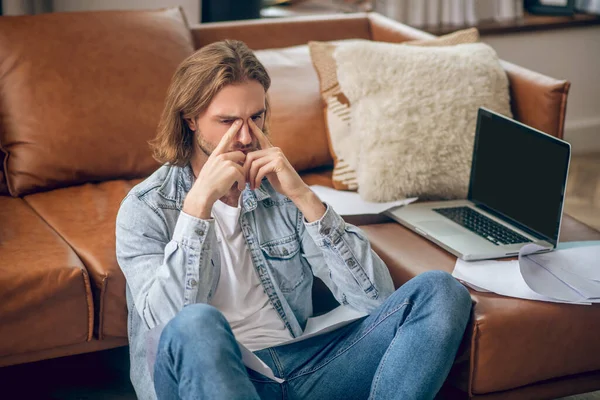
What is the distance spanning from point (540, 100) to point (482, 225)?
0.47 meters

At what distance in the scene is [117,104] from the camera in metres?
2.31

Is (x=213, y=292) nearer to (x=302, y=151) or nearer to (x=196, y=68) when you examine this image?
(x=196, y=68)

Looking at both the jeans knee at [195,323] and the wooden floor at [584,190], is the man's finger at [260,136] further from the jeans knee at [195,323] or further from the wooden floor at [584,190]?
the wooden floor at [584,190]

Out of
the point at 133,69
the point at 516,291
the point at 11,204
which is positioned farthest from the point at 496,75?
the point at 11,204

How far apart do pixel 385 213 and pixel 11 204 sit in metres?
1.00

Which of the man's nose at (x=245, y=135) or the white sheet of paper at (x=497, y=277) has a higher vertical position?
the man's nose at (x=245, y=135)

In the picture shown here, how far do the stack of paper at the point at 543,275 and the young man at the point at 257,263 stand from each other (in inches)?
8.2

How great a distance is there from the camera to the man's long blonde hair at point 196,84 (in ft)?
5.39

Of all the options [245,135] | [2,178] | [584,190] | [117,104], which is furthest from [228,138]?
[584,190]

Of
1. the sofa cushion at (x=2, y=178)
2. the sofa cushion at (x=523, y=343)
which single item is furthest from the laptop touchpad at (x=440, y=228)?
the sofa cushion at (x=2, y=178)

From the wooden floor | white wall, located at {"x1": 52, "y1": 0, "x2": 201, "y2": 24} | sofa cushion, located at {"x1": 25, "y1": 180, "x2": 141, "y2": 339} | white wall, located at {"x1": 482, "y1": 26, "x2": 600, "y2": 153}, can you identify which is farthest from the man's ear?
white wall, located at {"x1": 482, "y1": 26, "x2": 600, "y2": 153}

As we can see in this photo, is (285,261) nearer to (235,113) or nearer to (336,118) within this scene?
(235,113)

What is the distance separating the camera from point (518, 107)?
241 cm

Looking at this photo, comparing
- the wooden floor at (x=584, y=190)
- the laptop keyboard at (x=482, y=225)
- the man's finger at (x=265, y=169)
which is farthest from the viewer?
the wooden floor at (x=584, y=190)
